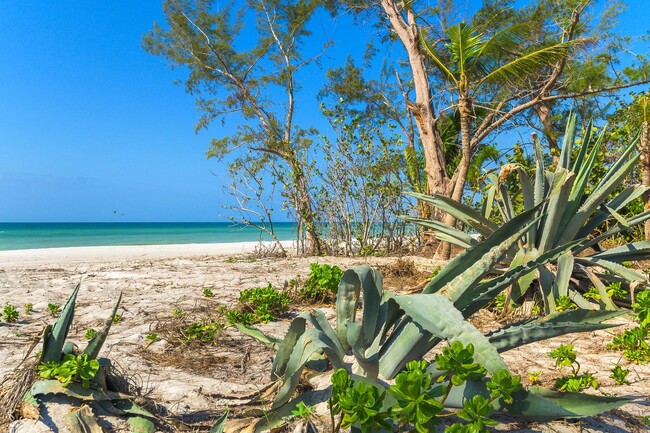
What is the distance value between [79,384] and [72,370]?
99mm

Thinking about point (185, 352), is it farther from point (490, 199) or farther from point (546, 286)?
point (490, 199)

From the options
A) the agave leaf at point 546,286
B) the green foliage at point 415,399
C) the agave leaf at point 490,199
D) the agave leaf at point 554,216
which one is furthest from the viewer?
the agave leaf at point 490,199

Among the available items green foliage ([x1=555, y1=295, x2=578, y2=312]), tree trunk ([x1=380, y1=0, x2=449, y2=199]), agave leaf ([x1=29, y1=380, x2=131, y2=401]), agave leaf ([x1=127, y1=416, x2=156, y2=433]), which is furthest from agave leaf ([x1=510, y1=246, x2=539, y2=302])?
tree trunk ([x1=380, y1=0, x2=449, y2=199])

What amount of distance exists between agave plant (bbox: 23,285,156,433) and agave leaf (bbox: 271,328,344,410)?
1.68 ft

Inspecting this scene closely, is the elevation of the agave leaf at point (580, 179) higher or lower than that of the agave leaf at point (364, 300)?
higher

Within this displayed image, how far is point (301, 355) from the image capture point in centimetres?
159

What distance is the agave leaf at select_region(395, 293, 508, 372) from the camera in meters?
1.31

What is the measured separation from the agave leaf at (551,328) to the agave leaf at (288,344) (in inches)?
26.7

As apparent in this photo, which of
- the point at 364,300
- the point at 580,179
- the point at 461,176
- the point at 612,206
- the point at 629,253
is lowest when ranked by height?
the point at 364,300

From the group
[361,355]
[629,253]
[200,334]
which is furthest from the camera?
[629,253]

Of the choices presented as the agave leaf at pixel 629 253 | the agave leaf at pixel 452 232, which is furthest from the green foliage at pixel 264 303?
the agave leaf at pixel 629 253

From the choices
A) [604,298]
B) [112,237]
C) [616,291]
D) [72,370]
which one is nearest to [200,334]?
[72,370]

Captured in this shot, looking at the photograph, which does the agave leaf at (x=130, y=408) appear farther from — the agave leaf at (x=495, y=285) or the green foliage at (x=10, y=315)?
the green foliage at (x=10, y=315)

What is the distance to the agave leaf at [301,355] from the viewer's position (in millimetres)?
1564
